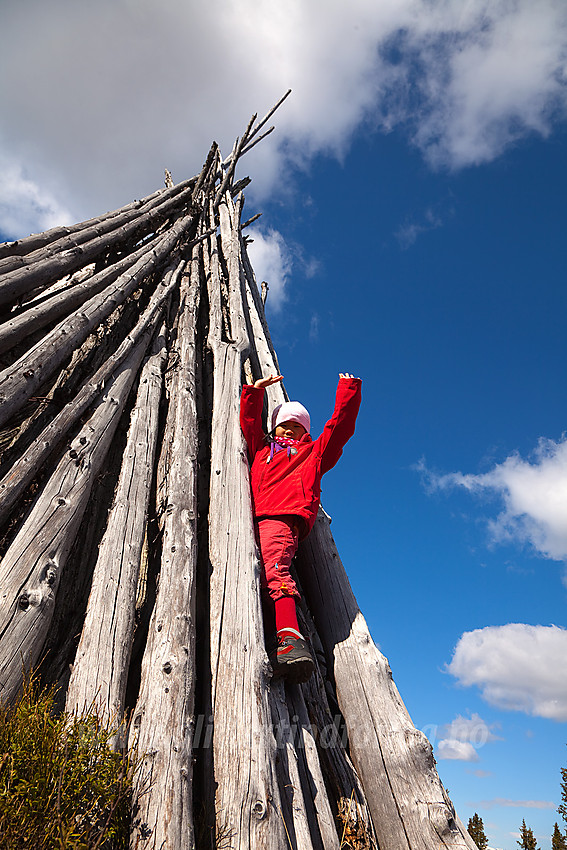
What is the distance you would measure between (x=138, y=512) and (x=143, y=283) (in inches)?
136

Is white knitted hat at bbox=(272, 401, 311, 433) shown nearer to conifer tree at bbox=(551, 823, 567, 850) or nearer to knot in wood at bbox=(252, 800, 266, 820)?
knot in wood at bbox=(252, 800, 266, 820)

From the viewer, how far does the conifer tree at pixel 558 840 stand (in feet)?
42.4

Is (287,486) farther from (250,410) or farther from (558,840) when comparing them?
(558,840)

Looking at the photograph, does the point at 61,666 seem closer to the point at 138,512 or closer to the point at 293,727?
the point at 138,512

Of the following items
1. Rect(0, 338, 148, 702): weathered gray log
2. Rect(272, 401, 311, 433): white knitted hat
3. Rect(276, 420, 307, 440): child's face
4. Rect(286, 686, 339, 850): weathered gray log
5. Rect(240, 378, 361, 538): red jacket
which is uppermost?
Rect(272, 401, 311, 433): white knitted hat

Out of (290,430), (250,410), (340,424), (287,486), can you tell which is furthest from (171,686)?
(290,430)

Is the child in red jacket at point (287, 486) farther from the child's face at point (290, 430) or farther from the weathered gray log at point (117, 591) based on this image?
the weathered gray log at point (117, 591)

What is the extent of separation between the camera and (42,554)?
268 centimetres

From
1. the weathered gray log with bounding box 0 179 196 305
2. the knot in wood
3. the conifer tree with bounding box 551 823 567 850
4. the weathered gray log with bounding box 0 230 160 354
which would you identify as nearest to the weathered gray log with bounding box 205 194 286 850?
the knot in wood

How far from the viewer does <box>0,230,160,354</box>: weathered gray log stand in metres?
3.57

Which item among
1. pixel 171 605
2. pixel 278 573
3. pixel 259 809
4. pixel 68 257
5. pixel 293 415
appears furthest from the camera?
pixel 68 257

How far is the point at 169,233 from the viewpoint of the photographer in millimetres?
6719

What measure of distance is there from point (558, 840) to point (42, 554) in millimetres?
17580

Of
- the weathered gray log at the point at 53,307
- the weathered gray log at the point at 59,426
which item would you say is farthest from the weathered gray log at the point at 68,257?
the weathered gray log at the point at 59,426
